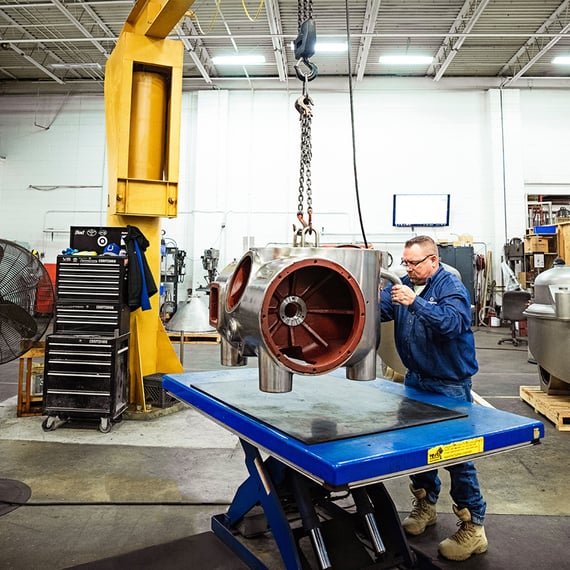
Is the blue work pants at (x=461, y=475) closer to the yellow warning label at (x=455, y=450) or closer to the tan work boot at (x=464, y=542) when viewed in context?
the tan work boot at (x=464, y=542)

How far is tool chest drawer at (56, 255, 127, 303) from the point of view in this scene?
9.95ft

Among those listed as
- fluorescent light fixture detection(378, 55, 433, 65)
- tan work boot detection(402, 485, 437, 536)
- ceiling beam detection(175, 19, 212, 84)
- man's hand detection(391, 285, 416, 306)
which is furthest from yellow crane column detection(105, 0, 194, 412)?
fluorescent light fixture detection(378, 55, 433, 65)

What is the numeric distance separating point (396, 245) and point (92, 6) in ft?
18.9

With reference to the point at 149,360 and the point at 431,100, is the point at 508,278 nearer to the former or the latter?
the point at 431,100

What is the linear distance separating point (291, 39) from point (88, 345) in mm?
5818

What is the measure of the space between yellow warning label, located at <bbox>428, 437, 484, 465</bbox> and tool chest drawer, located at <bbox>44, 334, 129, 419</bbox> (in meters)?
2.35

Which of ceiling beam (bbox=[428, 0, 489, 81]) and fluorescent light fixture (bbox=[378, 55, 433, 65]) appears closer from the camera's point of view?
ceiling beam (bbox=[428, 0, 489, 81])

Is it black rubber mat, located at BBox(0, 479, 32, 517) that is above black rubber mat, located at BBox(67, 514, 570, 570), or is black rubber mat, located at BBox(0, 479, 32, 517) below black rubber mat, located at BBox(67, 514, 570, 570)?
above

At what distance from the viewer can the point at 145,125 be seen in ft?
11.1

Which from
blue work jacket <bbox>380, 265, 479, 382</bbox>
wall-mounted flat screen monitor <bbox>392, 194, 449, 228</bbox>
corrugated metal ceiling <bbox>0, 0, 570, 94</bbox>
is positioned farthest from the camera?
wall-mounted flat screen monitor <bbox>392, 194, 449, 228</bbox>

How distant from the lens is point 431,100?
8234 mm

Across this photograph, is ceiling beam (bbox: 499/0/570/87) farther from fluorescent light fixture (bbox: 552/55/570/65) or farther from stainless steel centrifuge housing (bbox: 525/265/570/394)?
stainless steel centrifuge housing (bbox: 525/265/570/394)

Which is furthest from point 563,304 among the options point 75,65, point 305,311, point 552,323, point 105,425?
point 75,65

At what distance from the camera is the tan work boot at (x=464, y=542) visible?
66.7 inches
